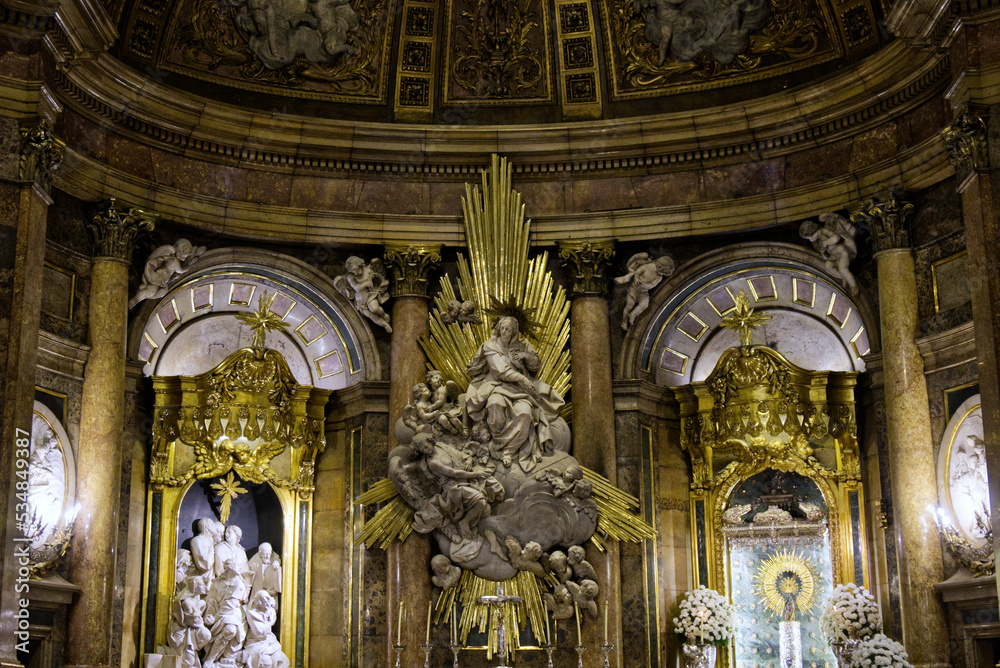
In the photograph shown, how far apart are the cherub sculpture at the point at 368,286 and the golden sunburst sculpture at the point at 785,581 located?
6.01m

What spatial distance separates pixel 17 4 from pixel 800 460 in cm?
1109

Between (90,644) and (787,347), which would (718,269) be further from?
(90,644)

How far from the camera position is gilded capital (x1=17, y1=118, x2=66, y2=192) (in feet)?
47.1

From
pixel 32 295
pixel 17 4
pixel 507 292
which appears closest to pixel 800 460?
pixel 507 292

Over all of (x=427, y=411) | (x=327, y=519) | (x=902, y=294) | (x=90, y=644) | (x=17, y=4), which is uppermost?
(x=17, y=4)

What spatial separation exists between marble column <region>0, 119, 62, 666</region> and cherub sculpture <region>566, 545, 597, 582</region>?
664 centimetres

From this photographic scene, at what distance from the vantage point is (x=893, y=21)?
15.2 meters

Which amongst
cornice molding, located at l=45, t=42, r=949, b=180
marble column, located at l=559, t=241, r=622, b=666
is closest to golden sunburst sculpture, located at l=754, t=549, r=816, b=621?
marble column, located at l=559, t=241, r=622, b=666

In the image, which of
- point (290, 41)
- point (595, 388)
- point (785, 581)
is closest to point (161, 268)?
point (290, 41)

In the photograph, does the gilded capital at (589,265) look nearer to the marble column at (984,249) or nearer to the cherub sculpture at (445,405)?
the cherub sculpture at (445,405)

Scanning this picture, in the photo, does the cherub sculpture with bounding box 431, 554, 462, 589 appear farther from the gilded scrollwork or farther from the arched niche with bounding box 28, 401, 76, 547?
the arched niche with bounding box 28, 401, 76, 547

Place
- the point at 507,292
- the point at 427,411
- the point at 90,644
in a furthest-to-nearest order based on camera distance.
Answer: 1. the point at 507,292
2. the point at 427,411
3. the point at 90,644

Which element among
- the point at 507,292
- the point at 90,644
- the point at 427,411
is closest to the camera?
the point at 90,644

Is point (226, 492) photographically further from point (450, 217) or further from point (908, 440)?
point (908, 440)
